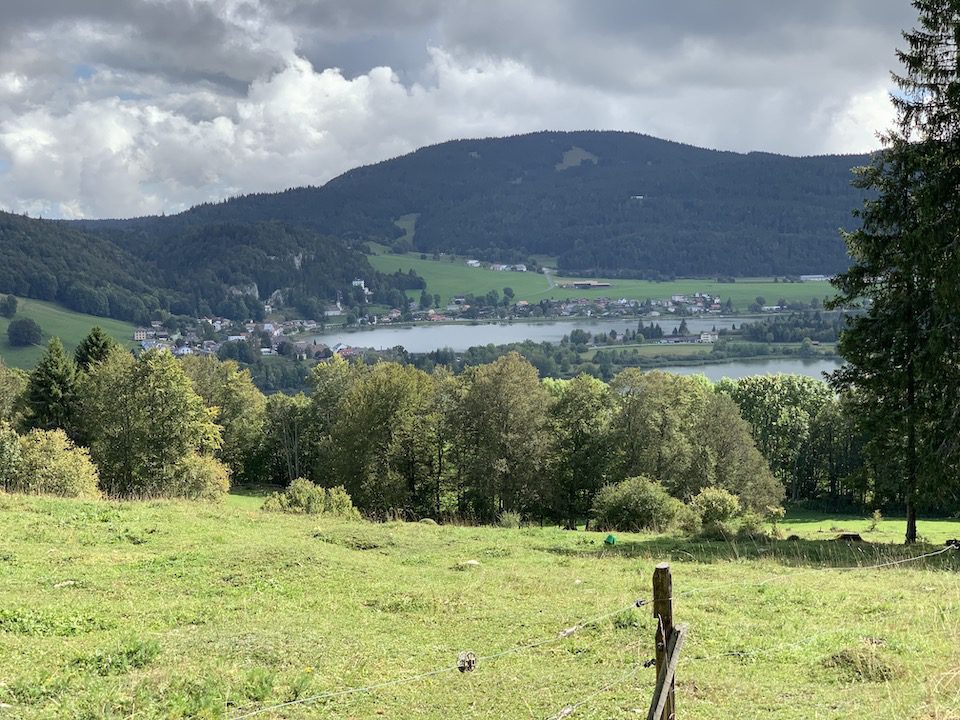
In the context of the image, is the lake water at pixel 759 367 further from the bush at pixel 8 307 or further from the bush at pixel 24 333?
the bush at pixel 8 307

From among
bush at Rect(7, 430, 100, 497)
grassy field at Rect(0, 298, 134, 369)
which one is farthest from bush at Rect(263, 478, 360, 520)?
grassy field at Rect(0, 298, 134, 369)

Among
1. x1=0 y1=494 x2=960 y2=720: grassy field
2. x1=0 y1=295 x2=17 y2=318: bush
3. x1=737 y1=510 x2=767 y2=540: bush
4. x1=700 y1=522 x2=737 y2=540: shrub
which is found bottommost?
x1=737 y1=510 x2=767 y2=540: bush

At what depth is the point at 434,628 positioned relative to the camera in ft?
36.0

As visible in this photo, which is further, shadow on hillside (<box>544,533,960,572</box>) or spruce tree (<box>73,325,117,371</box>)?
spruce tree (<box>73,325,117,371</box>)

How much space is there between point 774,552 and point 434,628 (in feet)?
36.5

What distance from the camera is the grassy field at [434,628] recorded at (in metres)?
7.84

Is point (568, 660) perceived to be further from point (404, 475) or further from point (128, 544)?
point (404, 475)

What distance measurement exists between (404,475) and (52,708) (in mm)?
41419

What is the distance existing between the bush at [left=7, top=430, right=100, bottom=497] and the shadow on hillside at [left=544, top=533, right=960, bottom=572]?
2248 cm

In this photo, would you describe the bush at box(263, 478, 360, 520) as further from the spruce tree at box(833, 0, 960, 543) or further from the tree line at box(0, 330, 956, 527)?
the spruce tree at box(833, 0, 960, 543)

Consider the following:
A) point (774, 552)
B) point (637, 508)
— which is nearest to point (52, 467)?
point (637, 508)

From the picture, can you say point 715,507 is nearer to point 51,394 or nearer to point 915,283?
point 915,283

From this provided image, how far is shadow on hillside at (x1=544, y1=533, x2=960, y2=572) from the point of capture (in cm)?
1662

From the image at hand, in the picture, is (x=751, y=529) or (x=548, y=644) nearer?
(x=548, y=644)
